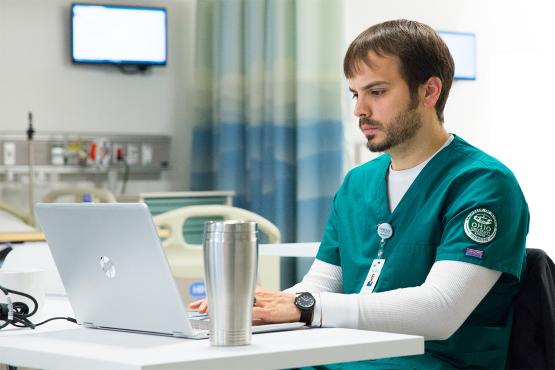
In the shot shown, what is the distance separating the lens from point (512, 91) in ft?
19.4

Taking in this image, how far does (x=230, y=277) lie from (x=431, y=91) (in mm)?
915

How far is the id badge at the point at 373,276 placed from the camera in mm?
1873

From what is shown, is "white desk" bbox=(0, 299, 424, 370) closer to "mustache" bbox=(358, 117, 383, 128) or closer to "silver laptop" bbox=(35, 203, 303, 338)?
"silver laptop" bbox=(35, 203, 303, 338)

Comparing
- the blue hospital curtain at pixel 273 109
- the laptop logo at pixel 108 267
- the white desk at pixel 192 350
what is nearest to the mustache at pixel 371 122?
the white desk at pixel 192 350

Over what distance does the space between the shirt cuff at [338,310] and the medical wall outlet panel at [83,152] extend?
3.71 metres

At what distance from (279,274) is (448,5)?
2.12 meters

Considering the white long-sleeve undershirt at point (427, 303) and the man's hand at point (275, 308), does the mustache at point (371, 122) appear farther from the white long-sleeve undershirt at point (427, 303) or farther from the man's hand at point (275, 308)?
the man's hand at point (275, 308)

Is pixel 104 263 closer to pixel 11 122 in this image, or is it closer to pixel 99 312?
pixel 99 312

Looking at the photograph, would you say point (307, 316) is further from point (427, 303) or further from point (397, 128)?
point (397, 128)

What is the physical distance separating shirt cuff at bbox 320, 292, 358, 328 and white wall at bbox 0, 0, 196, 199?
3.79m

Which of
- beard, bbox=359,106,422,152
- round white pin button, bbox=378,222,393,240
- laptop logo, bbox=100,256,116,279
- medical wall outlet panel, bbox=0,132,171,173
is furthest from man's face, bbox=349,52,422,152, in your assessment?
medical wall outlet panel, bbox=0,132,171,173

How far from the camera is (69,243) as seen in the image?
1.55m

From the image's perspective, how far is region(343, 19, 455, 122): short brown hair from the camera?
1.97m

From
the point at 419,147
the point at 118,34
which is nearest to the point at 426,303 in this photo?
the point at 419,147
